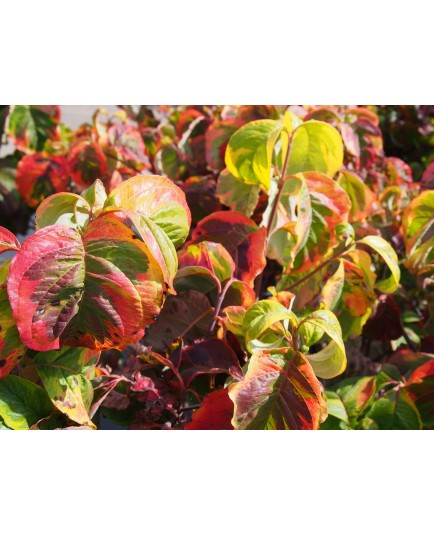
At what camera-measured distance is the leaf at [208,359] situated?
0.73 metres

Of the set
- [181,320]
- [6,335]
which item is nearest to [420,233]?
[181,320]

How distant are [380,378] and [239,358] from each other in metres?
0.21

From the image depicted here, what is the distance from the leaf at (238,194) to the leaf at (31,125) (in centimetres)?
90

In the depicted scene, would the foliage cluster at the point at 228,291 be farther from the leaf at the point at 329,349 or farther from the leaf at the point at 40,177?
the leaf at the point at 40,177

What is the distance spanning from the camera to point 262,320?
0.65m

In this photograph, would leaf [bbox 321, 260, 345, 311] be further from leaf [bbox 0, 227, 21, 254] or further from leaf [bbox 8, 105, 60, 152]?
leaf [bbox 8, 105, 60, 152]

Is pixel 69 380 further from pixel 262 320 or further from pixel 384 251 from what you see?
pixel 384 251

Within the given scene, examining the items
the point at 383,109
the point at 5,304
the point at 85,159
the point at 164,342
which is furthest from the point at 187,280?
the point at 383,109

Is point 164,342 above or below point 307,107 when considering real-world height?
below

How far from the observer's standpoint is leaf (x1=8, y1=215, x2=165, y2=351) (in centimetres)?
56

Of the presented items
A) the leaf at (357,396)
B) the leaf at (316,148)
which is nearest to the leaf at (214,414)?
the leaf at (357,396)

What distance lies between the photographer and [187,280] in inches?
33.2

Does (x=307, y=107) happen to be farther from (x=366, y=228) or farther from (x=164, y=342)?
(x=164, y=342)

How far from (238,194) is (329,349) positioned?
12.2 inches
